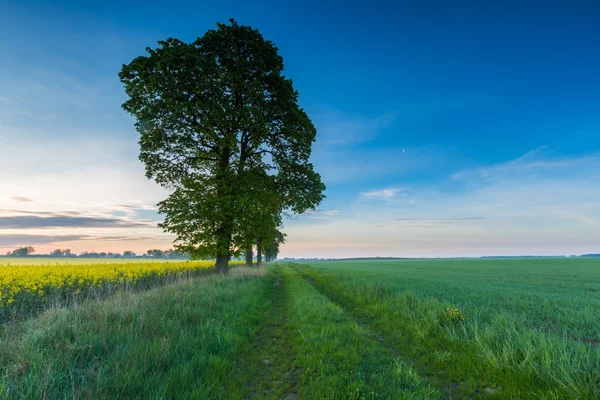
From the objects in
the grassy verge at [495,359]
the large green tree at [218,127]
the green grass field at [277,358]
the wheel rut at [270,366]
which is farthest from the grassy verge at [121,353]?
the large green tree at [218,127]

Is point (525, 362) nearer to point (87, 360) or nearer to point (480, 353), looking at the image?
point (480, 353)

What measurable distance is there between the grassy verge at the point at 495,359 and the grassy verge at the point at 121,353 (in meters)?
4.58

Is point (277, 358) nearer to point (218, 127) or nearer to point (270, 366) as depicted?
point (270, 366)

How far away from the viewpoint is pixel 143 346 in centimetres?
508

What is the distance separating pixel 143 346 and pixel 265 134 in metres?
14.5

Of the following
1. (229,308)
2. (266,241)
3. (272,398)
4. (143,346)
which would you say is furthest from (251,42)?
(272,398)

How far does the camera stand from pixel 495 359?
5062 millimetres

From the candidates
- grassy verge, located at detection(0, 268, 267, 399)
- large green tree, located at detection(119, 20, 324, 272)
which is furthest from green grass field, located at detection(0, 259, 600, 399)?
large green tree, located at detection(119, 20, 324, 272)

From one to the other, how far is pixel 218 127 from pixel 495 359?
57.2ft

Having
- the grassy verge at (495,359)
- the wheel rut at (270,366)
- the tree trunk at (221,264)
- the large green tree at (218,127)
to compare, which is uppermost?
the large green tree at (218,127)

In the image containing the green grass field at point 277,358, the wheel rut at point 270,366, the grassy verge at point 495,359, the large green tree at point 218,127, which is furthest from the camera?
the large green tree at point 218,127

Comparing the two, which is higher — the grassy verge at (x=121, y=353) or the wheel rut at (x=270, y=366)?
the grassy verge at (x=121, y=353)

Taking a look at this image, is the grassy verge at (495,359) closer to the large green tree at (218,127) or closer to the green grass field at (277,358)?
the green grass field at (277,358)

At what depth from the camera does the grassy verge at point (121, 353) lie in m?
3.72
